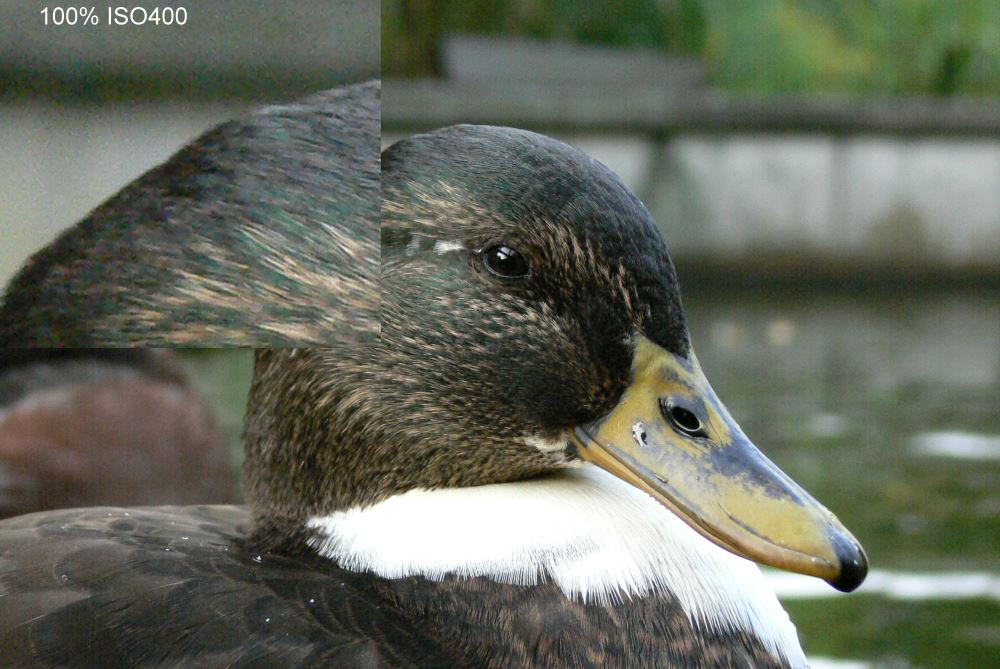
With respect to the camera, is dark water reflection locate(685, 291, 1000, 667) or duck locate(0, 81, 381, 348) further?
dark water reflection locate(685, 291, 1000, 667)

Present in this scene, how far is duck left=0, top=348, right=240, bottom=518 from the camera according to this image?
2.58 meters

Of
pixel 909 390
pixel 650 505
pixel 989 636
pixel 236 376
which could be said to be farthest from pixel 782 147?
pixel 650 505

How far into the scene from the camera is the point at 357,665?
51.1 inches

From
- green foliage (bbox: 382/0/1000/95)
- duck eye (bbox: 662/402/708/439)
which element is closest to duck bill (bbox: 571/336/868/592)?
duck eye (bbox: 662/402/708/439)

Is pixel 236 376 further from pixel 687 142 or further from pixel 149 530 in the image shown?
pixel 149 530

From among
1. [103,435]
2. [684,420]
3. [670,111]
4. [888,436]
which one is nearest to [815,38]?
[670,111]

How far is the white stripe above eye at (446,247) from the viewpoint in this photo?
1.46 meters

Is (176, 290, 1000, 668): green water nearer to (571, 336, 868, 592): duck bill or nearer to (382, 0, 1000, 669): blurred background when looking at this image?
(382, 0, 1000, 669): blurred background

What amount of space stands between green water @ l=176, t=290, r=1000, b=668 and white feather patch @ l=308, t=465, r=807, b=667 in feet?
4.07

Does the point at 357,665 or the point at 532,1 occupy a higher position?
the point at 532,1

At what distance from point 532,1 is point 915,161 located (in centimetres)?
248

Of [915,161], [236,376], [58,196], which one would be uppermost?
[58,196]

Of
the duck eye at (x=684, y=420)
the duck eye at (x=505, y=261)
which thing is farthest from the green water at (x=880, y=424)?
the duck eye at (x=505, y=261)

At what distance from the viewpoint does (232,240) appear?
1335 millimetres
